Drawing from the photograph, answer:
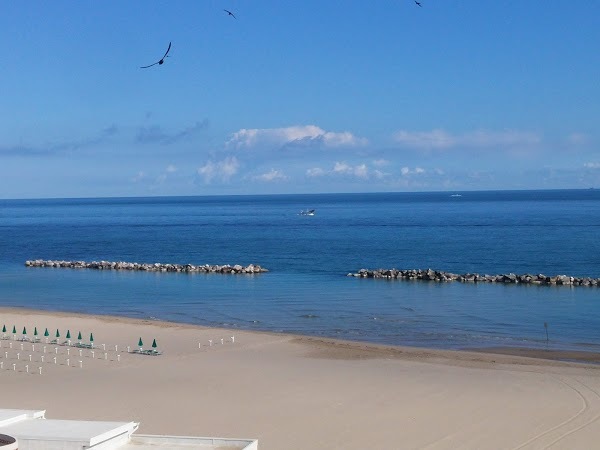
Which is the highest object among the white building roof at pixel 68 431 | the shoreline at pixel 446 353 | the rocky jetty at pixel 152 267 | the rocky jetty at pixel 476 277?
the rocky jetty at pixel 152 267

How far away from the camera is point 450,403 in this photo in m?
21.3

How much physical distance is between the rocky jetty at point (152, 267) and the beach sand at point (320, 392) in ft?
94.4

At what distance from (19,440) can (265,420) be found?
794cm

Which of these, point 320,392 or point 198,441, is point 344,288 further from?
point 198,441

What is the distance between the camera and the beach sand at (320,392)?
1870 centimetres

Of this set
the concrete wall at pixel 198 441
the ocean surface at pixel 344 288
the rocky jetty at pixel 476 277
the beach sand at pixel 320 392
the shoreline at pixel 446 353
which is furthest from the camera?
the rocky jetty at pixel 476 277

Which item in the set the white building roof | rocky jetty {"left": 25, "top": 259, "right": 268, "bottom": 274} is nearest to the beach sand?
the white building roof

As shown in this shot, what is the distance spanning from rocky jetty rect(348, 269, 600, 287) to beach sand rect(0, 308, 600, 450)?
23140mm

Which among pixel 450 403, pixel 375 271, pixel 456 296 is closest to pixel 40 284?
pixel 375 271

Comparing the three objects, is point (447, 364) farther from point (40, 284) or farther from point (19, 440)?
Answer: point (40, 284)

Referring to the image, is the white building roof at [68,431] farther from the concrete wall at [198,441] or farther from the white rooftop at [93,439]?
the concrete wall at [198,441]

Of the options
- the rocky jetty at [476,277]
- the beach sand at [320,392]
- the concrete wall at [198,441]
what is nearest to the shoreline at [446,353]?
the beach sand at [320,392]

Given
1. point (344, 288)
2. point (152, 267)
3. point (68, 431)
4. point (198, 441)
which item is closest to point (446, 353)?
point (198, 441)

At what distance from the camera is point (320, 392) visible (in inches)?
893
